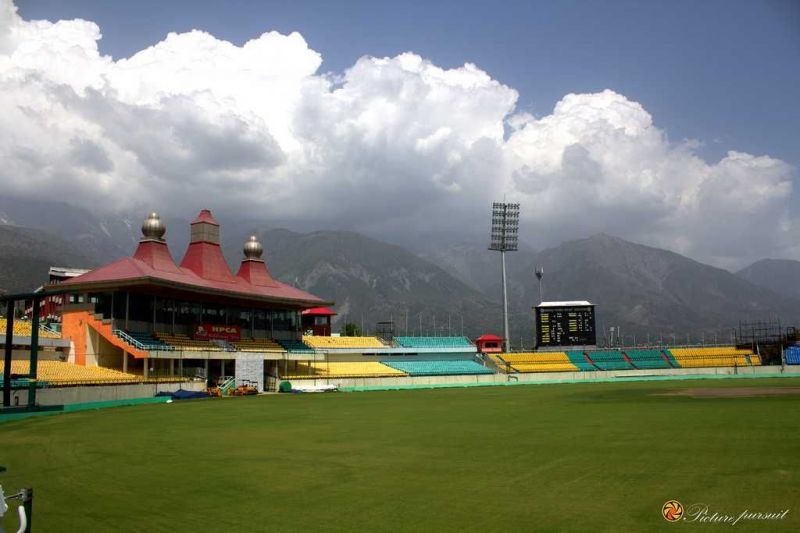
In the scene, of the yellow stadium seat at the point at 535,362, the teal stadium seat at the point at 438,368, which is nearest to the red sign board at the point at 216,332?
the teal stadium seat at the point at 438,368

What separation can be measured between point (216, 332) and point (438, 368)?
2700 centimetres

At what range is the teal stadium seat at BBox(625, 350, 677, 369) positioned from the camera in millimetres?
80625

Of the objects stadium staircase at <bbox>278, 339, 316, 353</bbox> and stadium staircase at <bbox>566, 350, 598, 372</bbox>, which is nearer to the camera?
stadium staircase at <bbox>278, 339, 316, 353</bbox>

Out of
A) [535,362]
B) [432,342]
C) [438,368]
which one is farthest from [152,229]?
[535,362]

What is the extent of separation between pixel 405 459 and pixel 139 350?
39.8 meters

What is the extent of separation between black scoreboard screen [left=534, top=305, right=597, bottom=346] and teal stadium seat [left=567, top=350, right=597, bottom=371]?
3133 mm

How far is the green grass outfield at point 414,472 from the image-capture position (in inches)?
379

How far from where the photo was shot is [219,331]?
62688mm

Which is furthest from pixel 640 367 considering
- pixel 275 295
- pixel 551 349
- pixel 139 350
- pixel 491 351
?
pixel 139 350

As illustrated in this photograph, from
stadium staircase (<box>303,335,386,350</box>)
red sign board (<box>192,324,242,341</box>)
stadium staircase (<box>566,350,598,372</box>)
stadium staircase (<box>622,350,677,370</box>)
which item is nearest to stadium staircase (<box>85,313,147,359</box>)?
red sign board (<box>192,324,242,341</box>)

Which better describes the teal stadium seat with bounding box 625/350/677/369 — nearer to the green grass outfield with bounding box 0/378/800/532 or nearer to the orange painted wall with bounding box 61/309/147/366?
the green grass outfield with bounding box 0/378/800/532

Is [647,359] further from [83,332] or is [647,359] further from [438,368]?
[83,332]

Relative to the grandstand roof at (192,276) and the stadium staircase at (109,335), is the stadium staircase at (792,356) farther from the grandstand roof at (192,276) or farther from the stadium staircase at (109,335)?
the stadium staircase at (109,335)

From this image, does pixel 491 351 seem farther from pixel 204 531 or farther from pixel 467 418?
pixel 204 531
